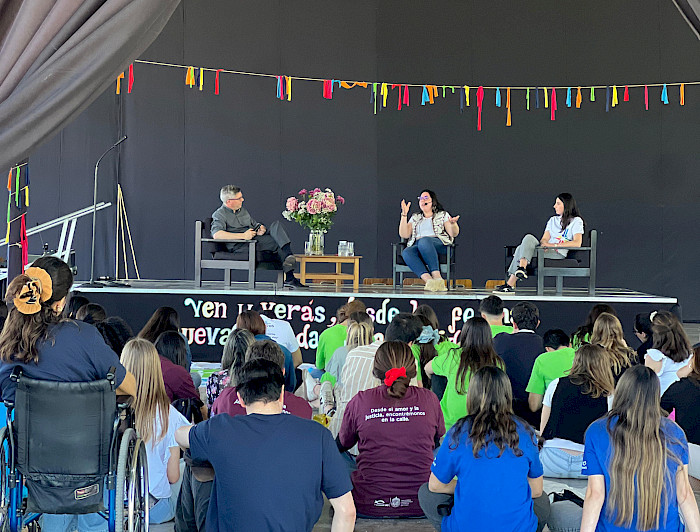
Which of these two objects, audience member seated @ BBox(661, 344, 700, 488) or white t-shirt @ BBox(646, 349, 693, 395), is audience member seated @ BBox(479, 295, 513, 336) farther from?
audience member seated @ BBox(661, 344, 700, 488)

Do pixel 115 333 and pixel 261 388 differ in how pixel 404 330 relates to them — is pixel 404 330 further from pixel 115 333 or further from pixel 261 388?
pixel 261 388

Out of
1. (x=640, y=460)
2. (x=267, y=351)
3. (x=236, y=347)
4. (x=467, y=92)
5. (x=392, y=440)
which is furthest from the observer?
(x=467, y=92)

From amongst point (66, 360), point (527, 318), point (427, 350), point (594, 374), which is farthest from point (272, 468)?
point (527, 318)

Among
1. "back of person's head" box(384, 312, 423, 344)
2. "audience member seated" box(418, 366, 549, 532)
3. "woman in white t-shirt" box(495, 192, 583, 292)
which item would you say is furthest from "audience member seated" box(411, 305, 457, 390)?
"woman in white t-shirt" box(495, 192, 583, 292)

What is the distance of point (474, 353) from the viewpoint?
4238 mm

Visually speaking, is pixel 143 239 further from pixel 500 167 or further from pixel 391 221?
pixel 500 167

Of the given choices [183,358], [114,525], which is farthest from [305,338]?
[114,525]

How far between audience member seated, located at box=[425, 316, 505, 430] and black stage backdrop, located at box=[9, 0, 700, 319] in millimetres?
6747

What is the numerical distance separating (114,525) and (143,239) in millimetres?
8296

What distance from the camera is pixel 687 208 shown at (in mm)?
10891

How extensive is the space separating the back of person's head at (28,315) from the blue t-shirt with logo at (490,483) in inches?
57.4

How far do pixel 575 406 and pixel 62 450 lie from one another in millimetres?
2413

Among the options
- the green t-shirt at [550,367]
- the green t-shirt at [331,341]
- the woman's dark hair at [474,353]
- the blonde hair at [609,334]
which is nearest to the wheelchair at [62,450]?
the woman's dark hair at [474,353]

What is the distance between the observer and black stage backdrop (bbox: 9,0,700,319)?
10.8m
